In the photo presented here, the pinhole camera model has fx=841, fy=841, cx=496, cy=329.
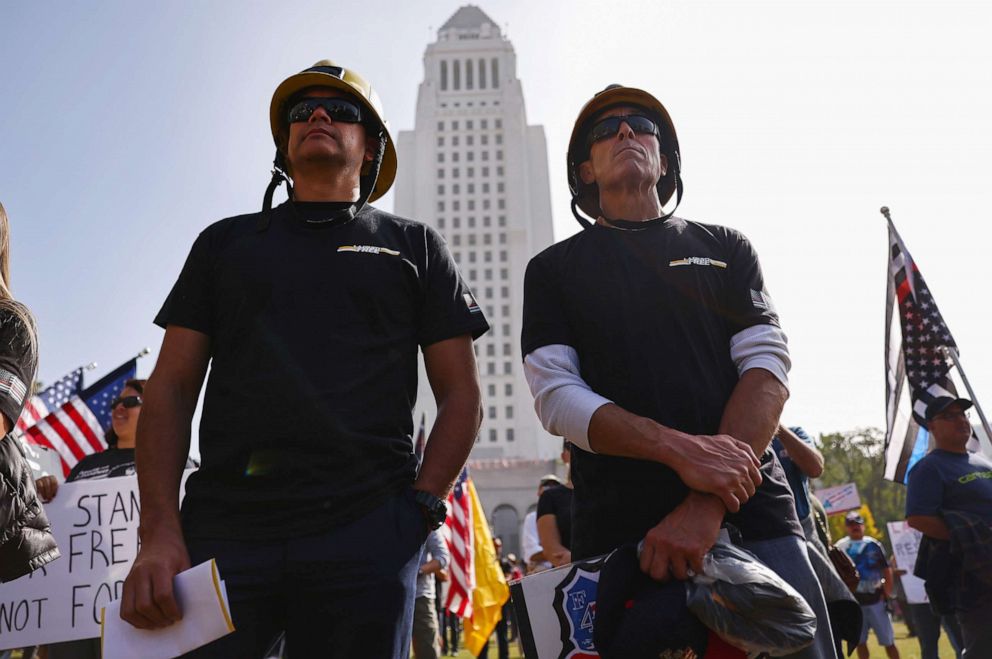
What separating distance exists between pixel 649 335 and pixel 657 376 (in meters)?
0.13

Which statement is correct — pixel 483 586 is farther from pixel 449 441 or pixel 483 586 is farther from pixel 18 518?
pixel 449 441

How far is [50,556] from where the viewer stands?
3330 millimetres

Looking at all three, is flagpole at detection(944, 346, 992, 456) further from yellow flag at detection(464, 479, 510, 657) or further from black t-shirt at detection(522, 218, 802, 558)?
yellow flag at detection(464, 479, 510, 657)

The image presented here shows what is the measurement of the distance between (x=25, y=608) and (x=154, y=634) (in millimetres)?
3373

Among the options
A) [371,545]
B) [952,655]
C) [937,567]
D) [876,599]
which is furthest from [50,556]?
[952,655]

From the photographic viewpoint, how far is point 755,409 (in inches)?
97.5

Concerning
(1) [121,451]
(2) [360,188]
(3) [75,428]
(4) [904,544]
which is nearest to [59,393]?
(3) [75,428]

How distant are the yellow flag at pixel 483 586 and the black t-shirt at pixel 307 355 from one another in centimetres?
896

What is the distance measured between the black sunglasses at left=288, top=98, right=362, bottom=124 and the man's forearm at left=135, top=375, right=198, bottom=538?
1025 mm

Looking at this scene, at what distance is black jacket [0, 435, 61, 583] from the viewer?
10.0ft

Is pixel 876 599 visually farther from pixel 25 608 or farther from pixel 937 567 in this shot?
pixel 25 608

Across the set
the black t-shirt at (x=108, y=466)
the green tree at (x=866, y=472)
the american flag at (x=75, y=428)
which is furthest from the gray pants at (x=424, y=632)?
the green tree at (x=866, y=472)

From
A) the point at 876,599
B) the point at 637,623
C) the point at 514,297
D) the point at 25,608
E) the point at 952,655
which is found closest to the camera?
the point at 637,623

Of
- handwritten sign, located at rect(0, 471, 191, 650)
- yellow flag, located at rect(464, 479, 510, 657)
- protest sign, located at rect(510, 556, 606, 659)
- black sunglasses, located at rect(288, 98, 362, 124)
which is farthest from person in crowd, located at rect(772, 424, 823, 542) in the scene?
yellow flag, located at rect(464, 479, 510, 657)
